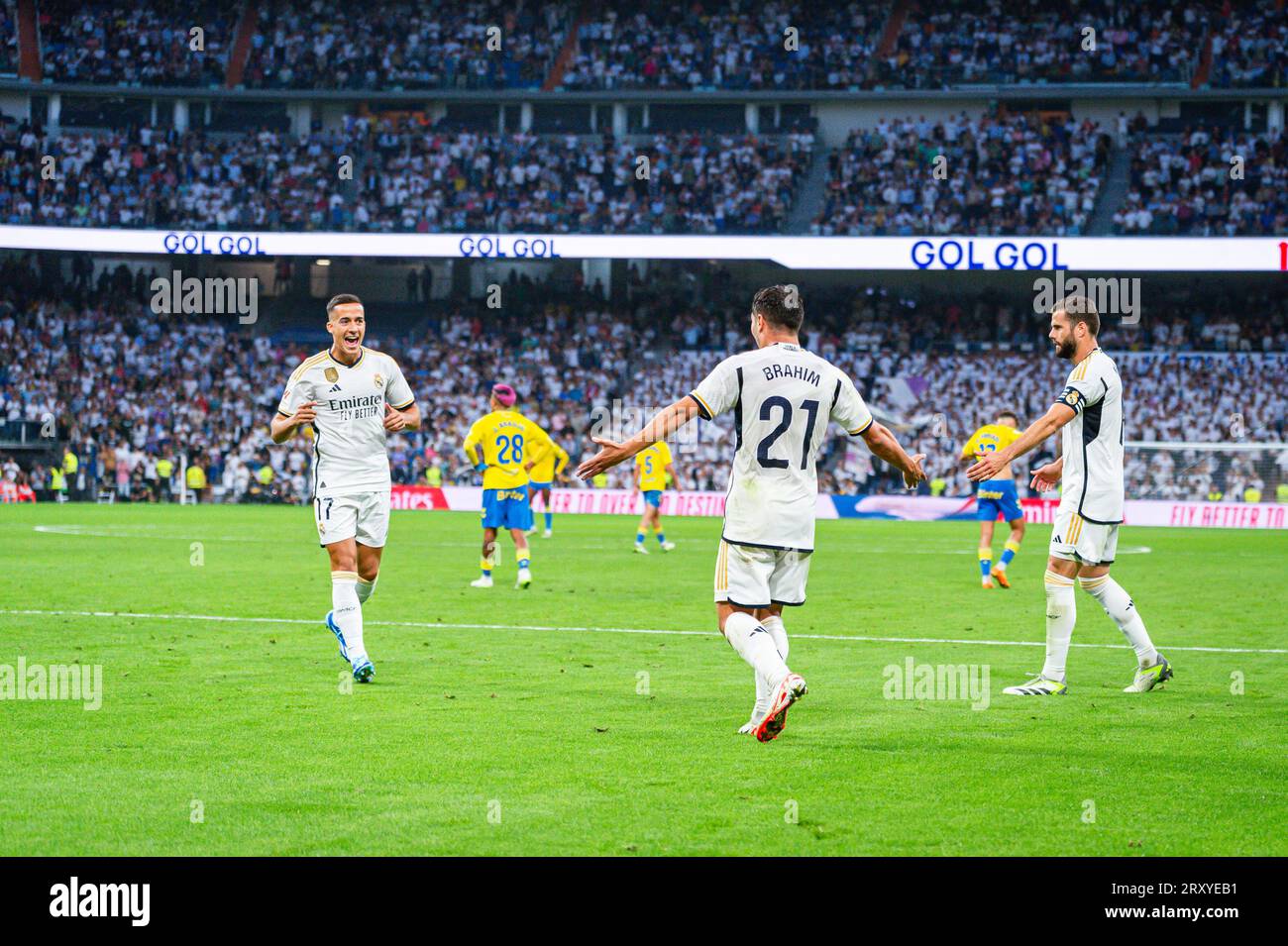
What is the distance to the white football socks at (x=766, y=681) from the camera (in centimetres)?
823

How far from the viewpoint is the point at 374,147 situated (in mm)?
51812

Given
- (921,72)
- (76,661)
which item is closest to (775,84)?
(921,72)

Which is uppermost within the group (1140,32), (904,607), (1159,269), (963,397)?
(1140,32)

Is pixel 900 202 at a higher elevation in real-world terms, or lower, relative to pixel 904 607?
higher

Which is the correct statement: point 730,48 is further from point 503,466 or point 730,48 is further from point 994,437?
point 503,466

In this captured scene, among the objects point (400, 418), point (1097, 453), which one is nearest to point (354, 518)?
point (400, 418)

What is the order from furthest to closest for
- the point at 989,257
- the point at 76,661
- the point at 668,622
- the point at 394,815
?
the point at 989,257, the point at 668,622, the point at 76,661, the point at 394,815

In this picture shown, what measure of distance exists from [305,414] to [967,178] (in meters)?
40.9

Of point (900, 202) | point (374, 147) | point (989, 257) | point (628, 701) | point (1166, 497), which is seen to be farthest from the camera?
point (374, 147)

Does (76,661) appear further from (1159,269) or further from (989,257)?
(1159,269)

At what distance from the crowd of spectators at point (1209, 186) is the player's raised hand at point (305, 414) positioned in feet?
131

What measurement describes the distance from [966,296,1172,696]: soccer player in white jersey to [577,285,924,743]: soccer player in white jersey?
265 centimetres

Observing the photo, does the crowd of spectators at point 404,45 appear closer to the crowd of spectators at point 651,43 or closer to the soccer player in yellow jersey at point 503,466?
the crowd of spectators at point 651,43
